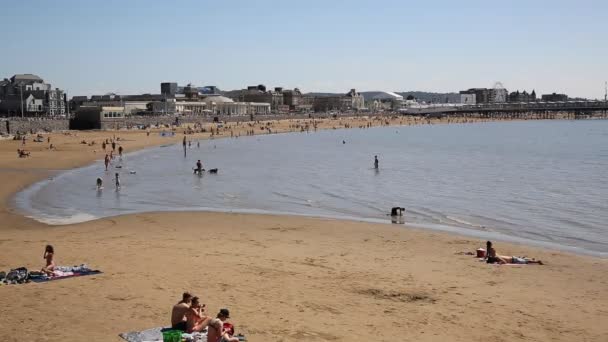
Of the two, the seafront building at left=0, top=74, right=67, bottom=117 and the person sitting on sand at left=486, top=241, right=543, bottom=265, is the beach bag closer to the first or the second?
the person sitting on sand at left=486, top=241, right=543, bottom=265

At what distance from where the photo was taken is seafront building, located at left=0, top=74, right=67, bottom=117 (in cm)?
11581

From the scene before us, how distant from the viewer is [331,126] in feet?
460

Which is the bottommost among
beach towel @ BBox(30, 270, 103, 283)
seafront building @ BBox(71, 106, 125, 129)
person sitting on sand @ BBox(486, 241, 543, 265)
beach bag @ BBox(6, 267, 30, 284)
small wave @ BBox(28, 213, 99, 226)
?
person sitting on sand @ BBox(486, 241, 543, 265)

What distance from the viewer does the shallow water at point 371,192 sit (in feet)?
79.5

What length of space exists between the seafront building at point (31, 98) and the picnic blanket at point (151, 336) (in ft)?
363

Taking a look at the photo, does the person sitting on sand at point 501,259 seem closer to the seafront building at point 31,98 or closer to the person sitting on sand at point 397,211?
the person sitting on sand at point 397,211

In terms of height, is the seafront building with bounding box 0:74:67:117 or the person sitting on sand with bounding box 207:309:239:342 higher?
the seafront building with bounding box 0:74:67:117

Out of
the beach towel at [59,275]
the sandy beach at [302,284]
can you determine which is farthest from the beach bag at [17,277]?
the sandy beach at [302,284]

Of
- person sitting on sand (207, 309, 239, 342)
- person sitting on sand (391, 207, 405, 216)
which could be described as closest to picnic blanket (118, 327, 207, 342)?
person sitting on sand (207, 309, 239, 342)

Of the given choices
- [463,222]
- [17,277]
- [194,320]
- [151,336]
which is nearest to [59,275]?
[17,277]

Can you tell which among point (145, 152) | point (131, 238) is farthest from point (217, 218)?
point (145, 152)

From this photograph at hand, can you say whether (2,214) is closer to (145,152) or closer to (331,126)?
(145,152)

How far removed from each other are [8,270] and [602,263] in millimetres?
13979

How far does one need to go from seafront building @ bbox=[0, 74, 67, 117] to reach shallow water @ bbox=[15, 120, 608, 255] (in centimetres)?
6905
